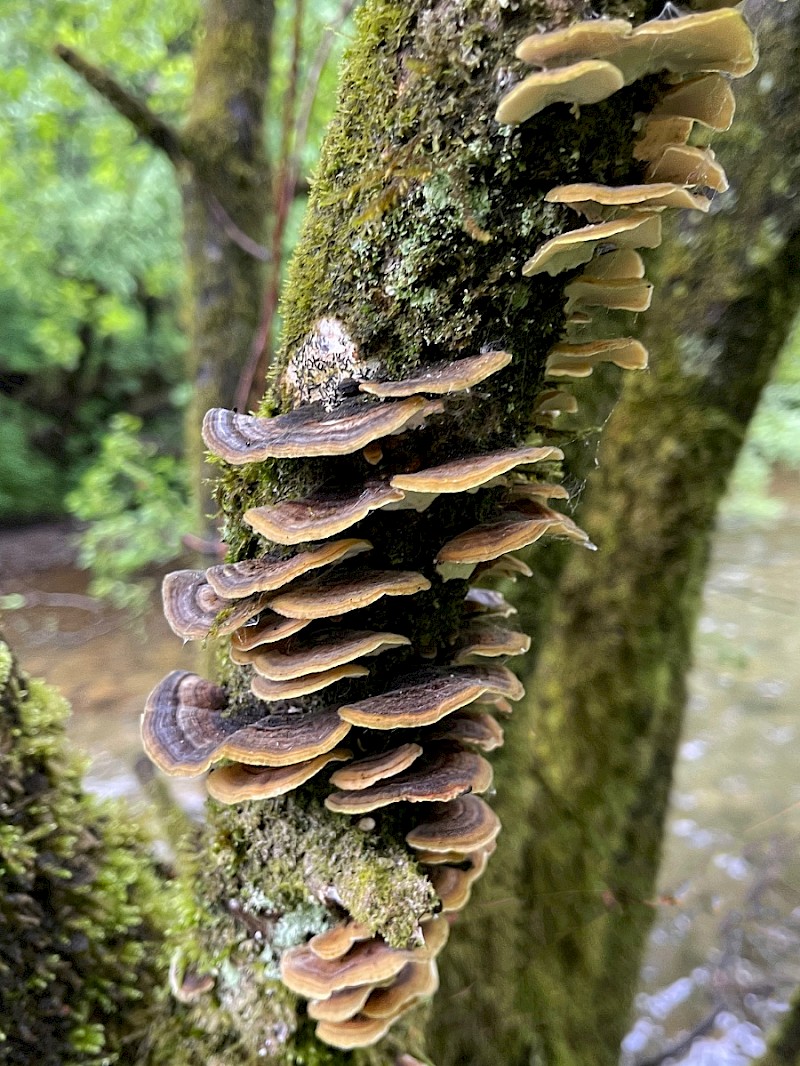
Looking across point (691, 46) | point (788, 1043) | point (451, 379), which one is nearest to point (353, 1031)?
point (451, 379)

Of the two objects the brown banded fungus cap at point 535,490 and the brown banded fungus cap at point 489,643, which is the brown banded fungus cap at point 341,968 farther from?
the brown banded fungus cap at point 535,490

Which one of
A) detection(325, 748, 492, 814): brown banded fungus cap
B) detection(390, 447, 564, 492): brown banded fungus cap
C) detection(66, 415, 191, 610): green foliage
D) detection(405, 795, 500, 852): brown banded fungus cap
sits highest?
detection(390, 447, 564, 492): brown banded fungus cap

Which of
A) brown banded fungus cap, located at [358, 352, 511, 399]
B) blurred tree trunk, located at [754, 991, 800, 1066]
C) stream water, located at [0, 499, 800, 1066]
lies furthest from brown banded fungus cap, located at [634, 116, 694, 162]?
blurred tree trunk, located at [754, 991, 800, 1066]

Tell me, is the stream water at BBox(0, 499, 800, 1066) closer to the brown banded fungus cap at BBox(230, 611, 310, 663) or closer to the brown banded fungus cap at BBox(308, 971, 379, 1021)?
the brown banded fungus cap at BBox(230, 611, 310, 663)

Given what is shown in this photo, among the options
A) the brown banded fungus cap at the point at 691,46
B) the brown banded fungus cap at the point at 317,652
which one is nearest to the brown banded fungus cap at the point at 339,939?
the brown banded fungus cap at the point at 317,652

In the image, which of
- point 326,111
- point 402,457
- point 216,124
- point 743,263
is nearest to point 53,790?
point 402,457

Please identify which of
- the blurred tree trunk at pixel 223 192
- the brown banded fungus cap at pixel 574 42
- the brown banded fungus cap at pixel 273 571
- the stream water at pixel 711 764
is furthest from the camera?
the stream water at pixel 711 764

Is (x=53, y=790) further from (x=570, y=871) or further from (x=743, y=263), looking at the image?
(x=743, y=263)
